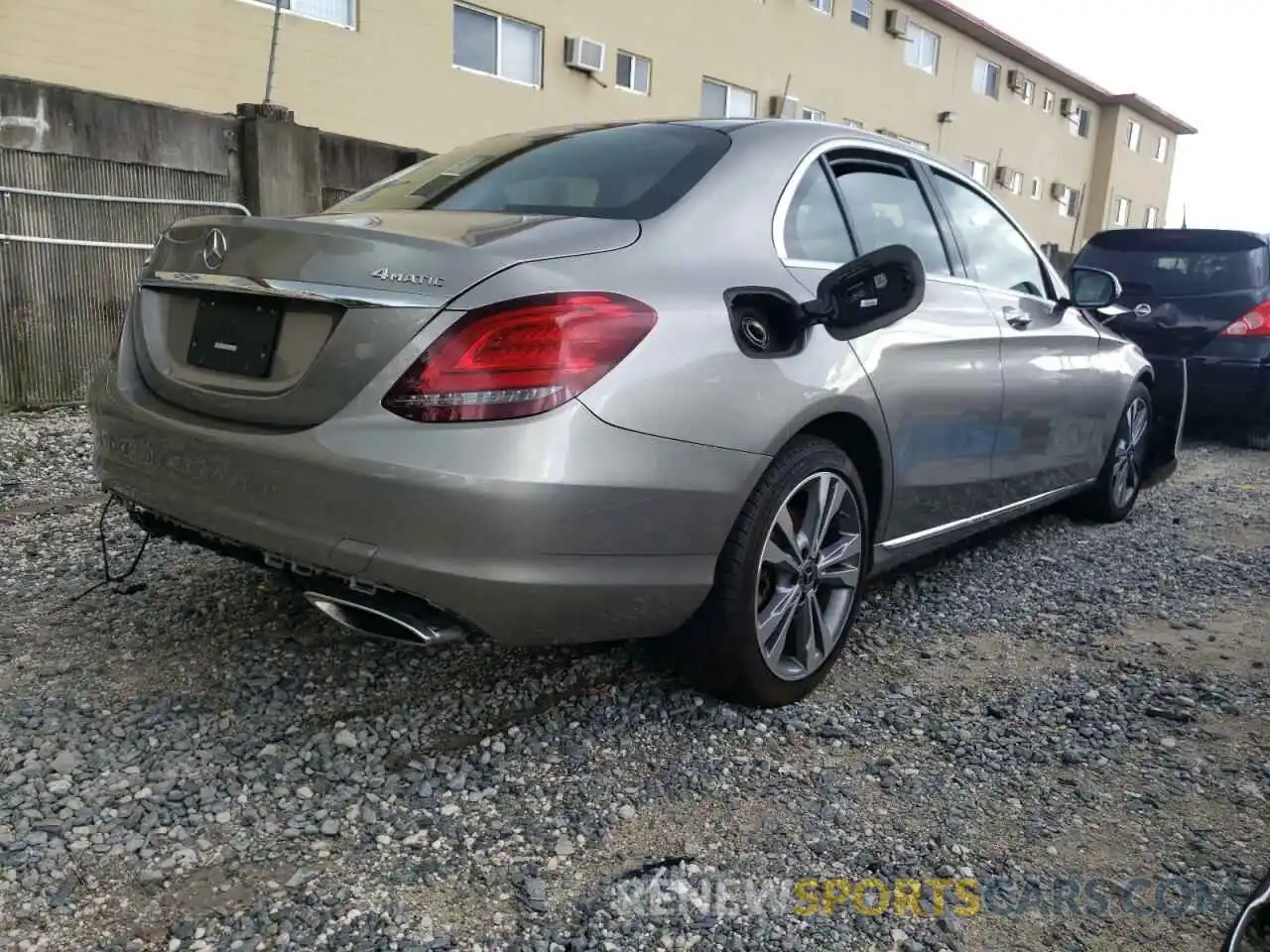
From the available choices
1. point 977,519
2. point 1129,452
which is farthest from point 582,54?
point 977,519

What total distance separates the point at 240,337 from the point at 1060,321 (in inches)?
132

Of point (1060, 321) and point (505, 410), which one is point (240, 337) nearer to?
point (505, 410)

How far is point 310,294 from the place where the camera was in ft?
7.41

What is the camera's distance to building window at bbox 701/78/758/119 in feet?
52.5

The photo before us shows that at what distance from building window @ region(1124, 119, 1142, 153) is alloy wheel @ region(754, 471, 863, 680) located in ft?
108

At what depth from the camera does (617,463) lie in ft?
7.26

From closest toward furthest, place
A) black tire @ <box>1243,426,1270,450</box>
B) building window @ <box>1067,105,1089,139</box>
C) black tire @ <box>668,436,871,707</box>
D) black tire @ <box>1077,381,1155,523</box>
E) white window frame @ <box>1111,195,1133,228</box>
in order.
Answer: black tire @ <box>668,436,871,707</box> → black tire @ <box>1077,381,1155,523</box> → black tire @ <box>1243,426,1270,450</box> → building window @ <box>1067,105,1089,139</box> → white window frame @ <box>1111,195,1133,228</box>

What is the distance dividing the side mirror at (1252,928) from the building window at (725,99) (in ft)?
50.3

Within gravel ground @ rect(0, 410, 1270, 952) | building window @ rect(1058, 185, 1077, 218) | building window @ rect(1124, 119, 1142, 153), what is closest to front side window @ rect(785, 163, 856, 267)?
gravel ground @ rect(0, 410, 1270, 952)

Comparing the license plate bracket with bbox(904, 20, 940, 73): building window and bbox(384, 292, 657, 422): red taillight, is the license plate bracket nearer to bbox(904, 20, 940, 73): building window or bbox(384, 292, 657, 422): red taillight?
bbox(384, 292, 657, 422): red taillight

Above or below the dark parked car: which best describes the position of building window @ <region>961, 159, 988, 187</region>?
above

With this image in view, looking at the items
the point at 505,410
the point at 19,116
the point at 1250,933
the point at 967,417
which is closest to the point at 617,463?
the point at 505,410

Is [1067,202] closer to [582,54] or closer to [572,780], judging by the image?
[582,54]

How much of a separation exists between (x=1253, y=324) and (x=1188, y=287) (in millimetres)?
556
